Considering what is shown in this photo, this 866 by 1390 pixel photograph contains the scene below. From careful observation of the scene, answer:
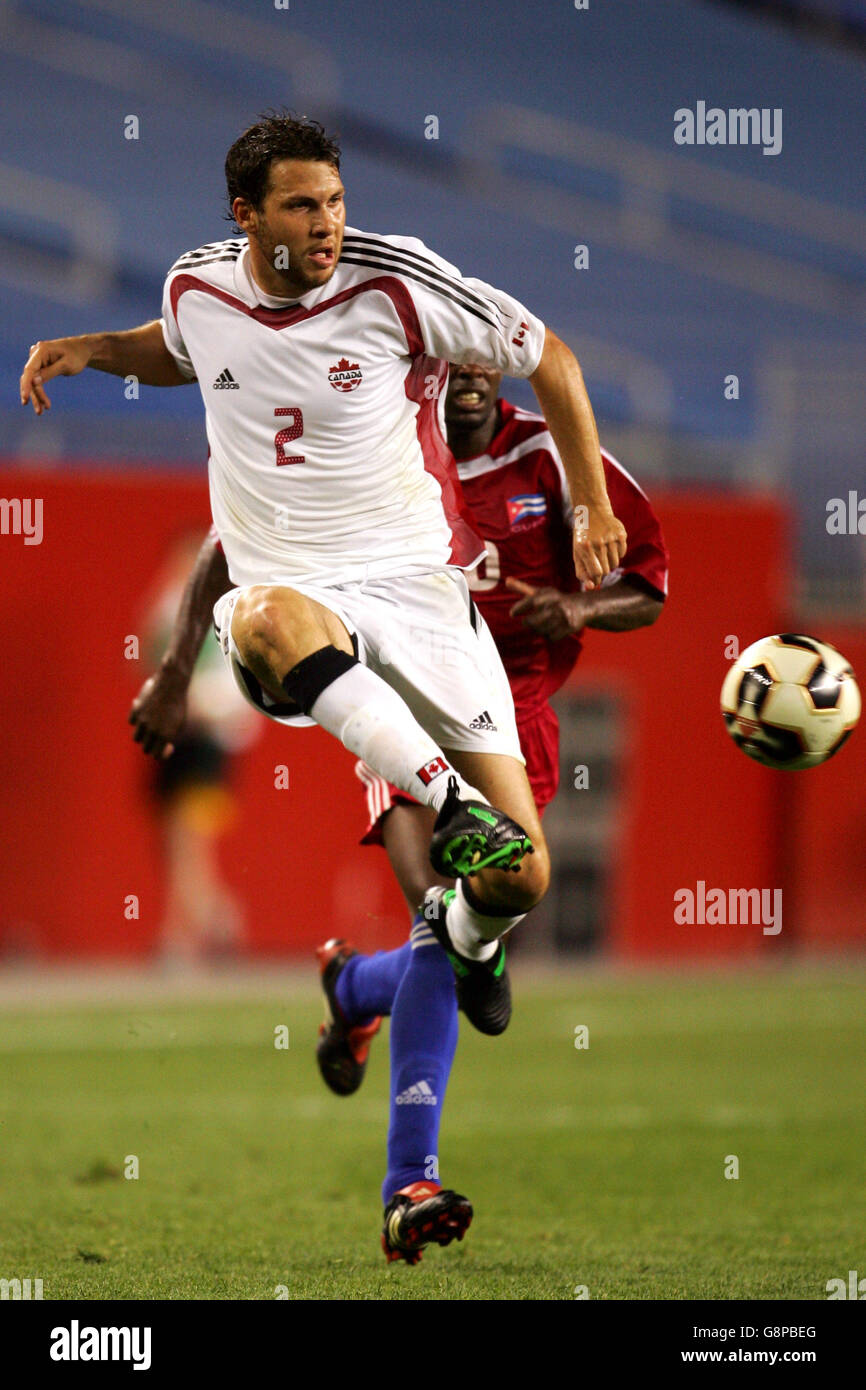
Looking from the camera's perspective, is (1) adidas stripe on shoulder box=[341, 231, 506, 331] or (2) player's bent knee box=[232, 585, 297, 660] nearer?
(2) player's bent knee box=[232, 585, 297, 660]

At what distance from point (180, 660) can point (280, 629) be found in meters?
1.34

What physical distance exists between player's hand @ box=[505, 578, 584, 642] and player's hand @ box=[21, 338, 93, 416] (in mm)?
1455

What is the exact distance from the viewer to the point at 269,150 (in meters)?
4.78

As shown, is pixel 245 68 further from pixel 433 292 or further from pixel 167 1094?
pixel 433 292

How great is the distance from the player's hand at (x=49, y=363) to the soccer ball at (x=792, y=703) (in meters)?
2.10

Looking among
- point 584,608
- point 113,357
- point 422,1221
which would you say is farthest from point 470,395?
point 422,1221

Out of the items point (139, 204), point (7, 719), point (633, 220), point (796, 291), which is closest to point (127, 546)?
point (7, 719)

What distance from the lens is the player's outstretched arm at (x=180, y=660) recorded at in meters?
5.76

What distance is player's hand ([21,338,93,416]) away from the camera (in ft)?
16.6

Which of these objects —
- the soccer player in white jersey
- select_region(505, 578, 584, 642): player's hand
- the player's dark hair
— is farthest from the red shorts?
the player's dark hair

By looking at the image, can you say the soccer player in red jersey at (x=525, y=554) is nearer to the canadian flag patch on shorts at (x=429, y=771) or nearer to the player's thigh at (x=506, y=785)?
the player's thigh at (x=506, y=785)

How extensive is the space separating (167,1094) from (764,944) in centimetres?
1042

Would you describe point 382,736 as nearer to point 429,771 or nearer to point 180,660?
point 429,771

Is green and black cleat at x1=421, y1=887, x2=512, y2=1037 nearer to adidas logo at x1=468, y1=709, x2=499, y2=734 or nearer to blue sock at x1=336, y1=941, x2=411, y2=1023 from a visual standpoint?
adidas logo at x1=468, y1=709, x2=499, y2=734
